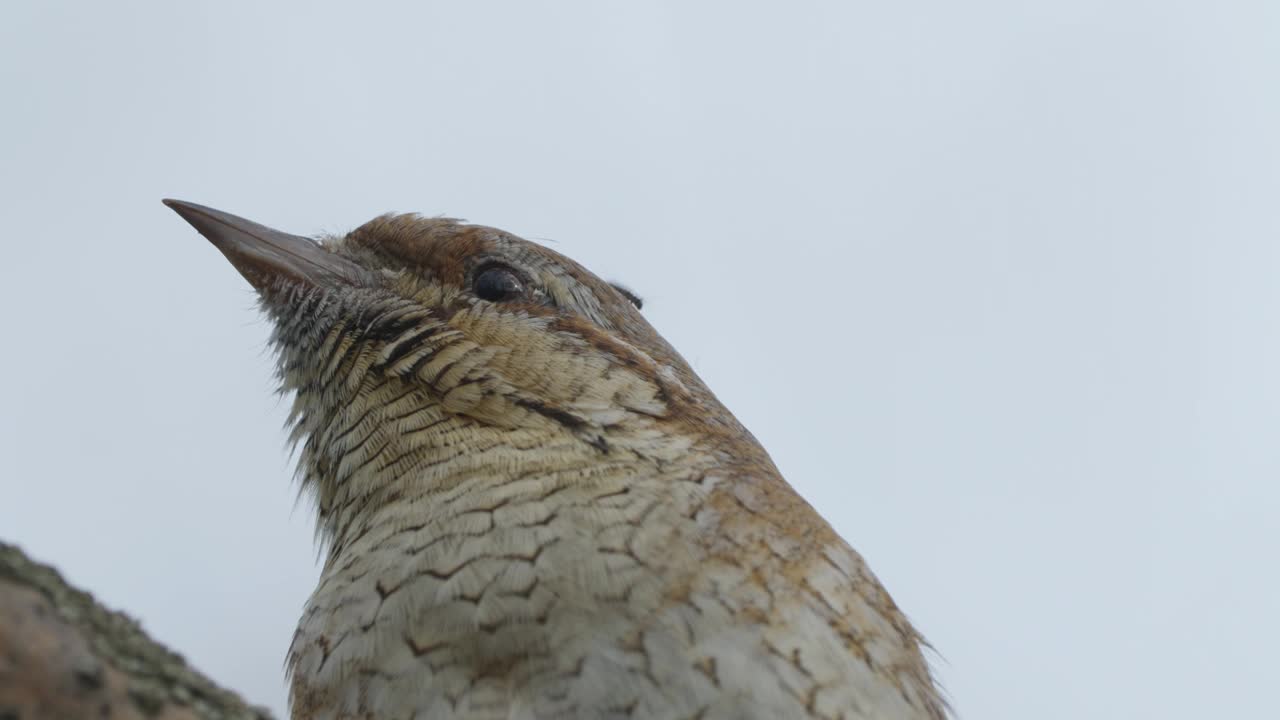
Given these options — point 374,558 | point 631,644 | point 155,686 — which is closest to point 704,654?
point 631,644

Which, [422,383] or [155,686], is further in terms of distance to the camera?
[422,383]

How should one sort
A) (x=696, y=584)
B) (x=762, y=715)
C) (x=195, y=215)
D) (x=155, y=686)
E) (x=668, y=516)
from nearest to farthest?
1. (x=155, y=686)
2. (x=762, y=715)
3. (x=696, y=584)
4. (x=668, y=516)
5. (x=195, y=215)

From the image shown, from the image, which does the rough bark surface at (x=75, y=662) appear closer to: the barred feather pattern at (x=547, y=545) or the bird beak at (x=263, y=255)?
the barred feather pattern at (x=547, y=545)

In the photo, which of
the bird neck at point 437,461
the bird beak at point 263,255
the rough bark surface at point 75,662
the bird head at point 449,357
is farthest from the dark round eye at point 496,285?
the rough bark surface at point 75,662

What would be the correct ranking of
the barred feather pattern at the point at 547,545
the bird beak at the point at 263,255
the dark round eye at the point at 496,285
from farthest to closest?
1. the bird beak at the point at 263,255
2. the dark round eye at the point at 496,285
3. the barred feather pattern at the point at 547,545

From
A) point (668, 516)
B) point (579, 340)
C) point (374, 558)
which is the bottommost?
point (374, 558)

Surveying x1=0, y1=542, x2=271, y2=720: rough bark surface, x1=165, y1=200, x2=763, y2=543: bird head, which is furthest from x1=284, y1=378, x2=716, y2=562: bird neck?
x1=0, y1=542, x2=271, y2=720: rough bark surface

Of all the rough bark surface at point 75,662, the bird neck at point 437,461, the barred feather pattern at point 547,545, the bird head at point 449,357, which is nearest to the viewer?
the rough bark surface at point 75,662

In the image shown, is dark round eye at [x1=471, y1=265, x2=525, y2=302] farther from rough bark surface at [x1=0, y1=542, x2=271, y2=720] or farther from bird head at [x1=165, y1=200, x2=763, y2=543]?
rough bark surface at [x1=0, y1=542, x2=271, y2=720]

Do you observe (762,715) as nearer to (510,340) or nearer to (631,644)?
(631,644)

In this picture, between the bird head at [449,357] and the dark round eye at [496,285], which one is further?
the dark round eye at [496,285]
